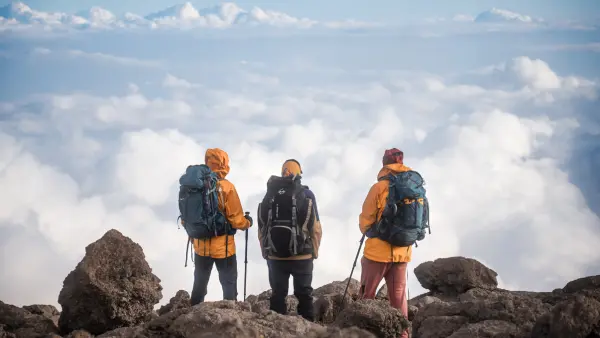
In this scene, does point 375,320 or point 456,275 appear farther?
point 456,275

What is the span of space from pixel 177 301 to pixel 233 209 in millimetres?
3255

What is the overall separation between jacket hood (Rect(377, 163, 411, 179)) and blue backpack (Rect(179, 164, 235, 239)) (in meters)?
2.82

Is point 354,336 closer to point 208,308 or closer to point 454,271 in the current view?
point 208,308

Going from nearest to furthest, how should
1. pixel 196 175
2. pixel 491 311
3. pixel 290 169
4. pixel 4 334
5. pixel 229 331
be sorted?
pixel 229 331
pixel 491 311
pixel 4 334
pixel 290 169
pixel 196 175

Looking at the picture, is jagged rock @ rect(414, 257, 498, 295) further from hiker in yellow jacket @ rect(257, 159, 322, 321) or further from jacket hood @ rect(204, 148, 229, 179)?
jacket hood @ rect(204, 148, 229, 179)

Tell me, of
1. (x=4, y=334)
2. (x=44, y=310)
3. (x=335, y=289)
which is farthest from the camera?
(x=335, y=289)

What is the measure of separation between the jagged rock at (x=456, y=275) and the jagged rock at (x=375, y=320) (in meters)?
7.14

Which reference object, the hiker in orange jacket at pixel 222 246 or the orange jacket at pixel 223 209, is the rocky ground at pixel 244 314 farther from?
the orange jacket at pixel 223 209

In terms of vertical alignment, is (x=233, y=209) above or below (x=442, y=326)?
above

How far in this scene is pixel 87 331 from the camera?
11250mm

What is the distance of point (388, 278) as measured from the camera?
1170 cm

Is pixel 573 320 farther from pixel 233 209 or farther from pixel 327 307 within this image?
pixel 327 307

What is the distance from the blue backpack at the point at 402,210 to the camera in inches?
436

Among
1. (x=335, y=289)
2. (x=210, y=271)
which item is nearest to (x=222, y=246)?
(x=210, y=271)
